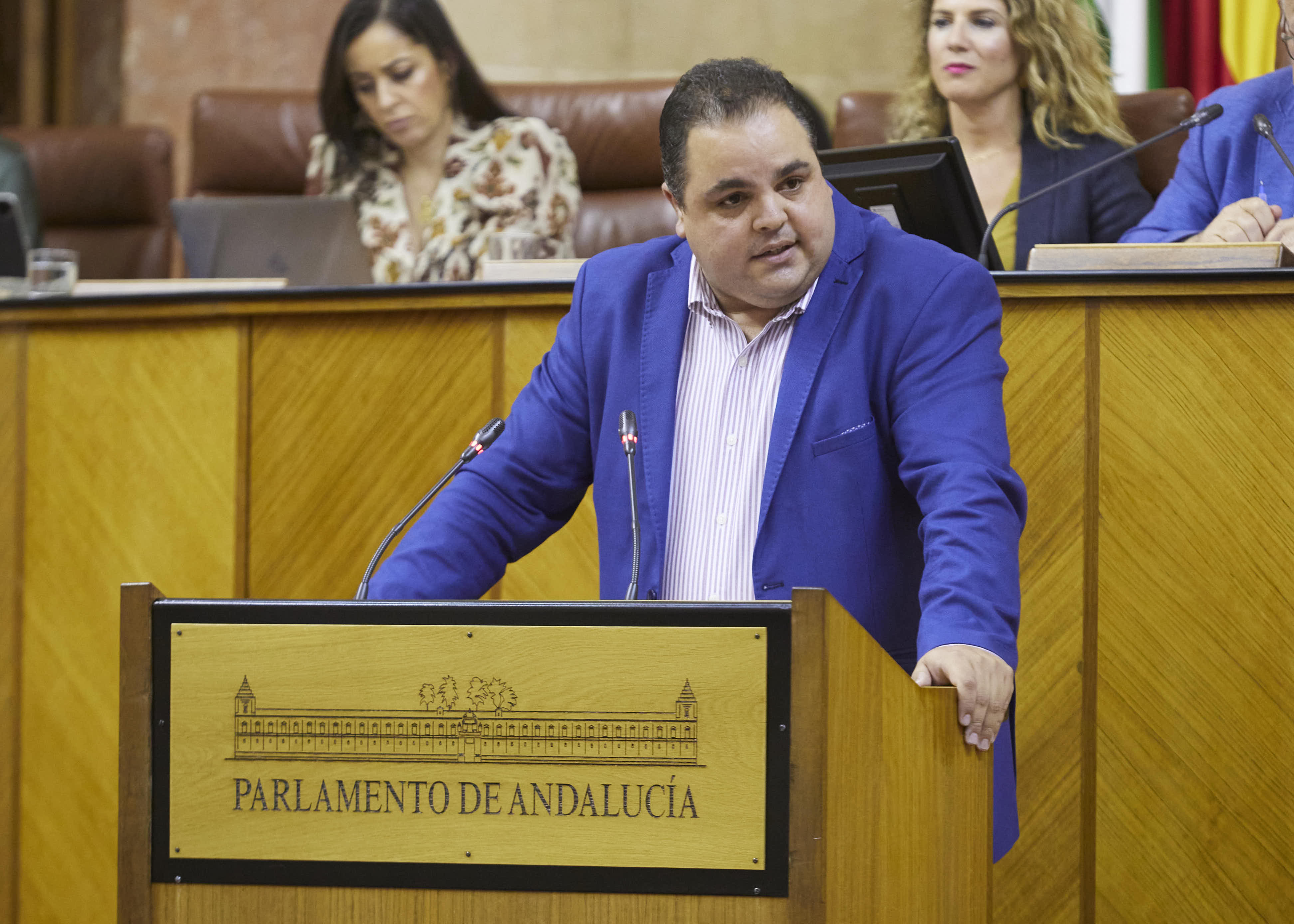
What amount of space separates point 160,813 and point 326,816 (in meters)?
0.14

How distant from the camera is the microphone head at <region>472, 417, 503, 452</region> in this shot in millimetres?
1297

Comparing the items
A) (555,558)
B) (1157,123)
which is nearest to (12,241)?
(555,558)

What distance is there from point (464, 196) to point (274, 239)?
0.55 m

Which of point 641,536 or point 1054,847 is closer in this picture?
point 641,536

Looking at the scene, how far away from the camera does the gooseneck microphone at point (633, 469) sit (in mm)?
1261

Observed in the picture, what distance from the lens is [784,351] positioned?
1.52 metres

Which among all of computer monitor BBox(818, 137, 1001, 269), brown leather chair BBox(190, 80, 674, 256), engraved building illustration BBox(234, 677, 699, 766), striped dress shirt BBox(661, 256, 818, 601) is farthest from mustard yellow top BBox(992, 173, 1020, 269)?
engraved building illustration BBox(234, 677, 699, 766)

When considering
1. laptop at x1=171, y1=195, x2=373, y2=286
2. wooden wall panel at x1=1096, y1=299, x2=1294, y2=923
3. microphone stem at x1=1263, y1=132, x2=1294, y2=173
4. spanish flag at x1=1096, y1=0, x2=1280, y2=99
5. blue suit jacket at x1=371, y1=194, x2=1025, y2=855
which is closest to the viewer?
blue suit jacket at x1=371, y1=194, x2=1025, y2=855

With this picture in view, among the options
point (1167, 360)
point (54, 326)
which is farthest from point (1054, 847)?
point (54, 326)

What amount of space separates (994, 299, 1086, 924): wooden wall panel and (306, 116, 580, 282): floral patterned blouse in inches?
48.0

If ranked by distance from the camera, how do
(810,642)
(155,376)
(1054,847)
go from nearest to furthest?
1. (810,642)
2. (1054,847)
3. (155,376)

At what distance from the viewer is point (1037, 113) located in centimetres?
264

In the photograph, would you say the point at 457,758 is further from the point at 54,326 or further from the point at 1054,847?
the point at 54,326

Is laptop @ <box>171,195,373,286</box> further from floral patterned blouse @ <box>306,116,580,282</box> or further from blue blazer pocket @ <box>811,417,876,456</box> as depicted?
blue blazer pocket @ <box>811,417,876,456</box>
